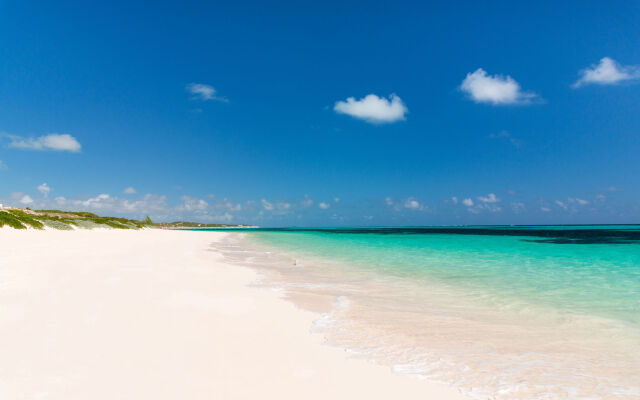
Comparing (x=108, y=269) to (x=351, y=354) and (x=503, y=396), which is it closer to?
(x=351, y=354)

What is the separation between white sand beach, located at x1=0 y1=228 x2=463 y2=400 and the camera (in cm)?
336

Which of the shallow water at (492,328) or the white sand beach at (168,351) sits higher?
the white sand beach at (168,351)

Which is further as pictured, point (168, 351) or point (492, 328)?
point (492, 328)

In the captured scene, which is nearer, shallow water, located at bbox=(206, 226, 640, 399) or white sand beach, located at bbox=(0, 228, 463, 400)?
white sand beach, located at bbox=(0, 228, 463, 400)

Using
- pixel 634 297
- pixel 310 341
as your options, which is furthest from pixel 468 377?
pixel 634 297

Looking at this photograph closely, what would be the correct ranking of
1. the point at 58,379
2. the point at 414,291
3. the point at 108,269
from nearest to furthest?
the point at 58,379
the point at 414,291
the point at 108,269

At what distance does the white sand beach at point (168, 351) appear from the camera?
11.0 feet

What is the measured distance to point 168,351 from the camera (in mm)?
4305

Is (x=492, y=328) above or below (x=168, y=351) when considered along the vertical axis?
below

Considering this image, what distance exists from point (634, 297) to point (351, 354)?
9692 millimetres

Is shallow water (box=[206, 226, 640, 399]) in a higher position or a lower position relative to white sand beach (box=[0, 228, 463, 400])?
lower

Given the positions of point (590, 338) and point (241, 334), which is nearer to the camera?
point (241, 334)

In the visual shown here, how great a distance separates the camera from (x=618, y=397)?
3.63 m

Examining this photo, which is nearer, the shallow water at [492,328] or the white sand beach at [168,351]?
the white sand beach at [168,351]
